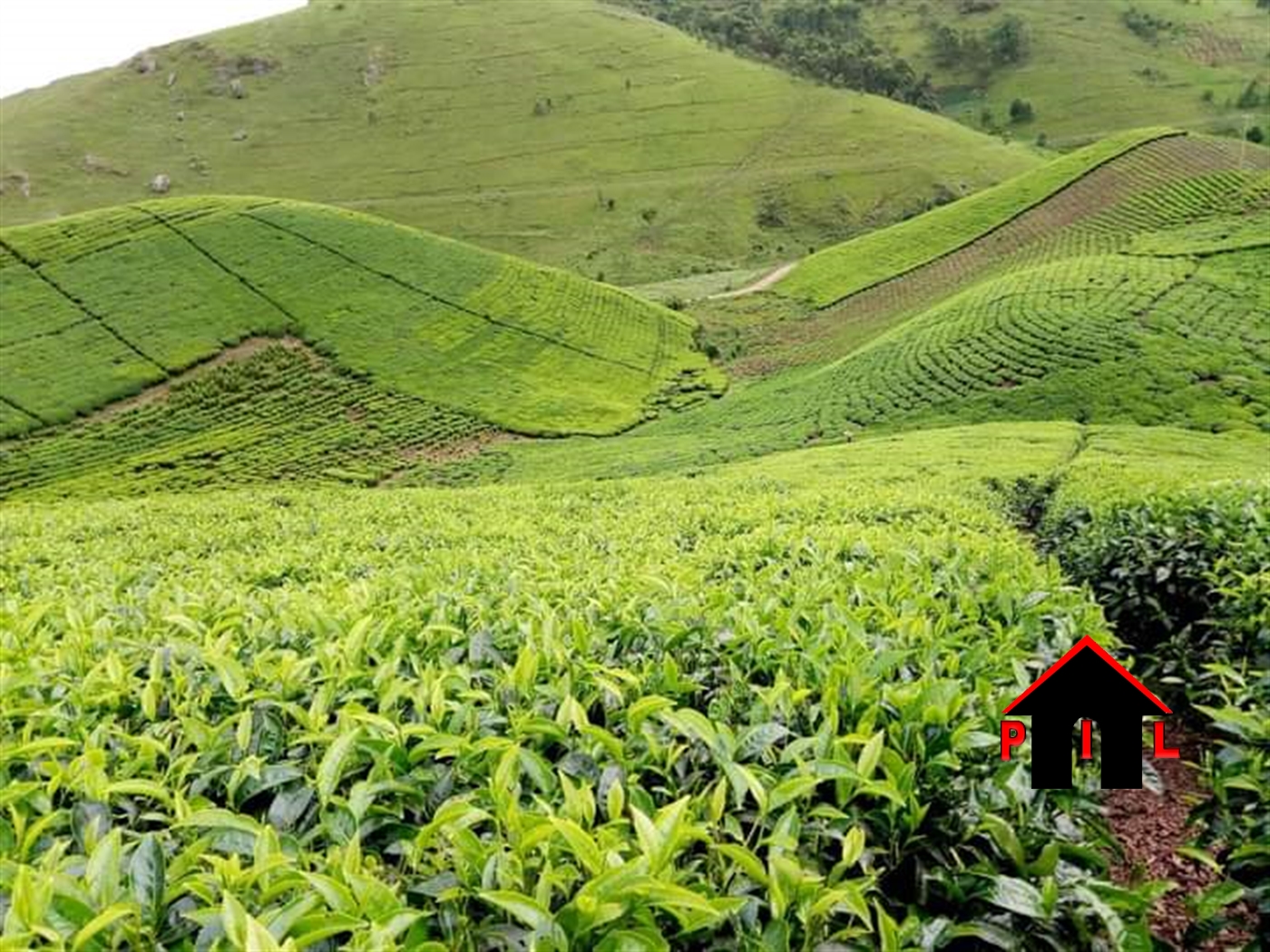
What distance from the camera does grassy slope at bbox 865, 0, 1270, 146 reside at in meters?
132

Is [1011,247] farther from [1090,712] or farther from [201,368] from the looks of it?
[1090,712]

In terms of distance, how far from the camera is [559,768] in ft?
10.1

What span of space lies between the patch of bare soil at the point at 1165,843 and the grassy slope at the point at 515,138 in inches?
3514

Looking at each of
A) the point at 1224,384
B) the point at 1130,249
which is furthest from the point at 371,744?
the point at 1130,249

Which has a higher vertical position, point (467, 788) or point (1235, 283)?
point (467, 788)

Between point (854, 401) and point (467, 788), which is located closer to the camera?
point (467, 788)

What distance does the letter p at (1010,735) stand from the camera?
3281 millimetres

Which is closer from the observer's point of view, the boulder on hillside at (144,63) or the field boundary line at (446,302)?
the field boundary line at (446,302)

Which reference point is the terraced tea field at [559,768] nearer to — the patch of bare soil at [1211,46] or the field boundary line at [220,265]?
the field boundary line at [220,265]

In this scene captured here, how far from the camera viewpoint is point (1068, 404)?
3581cm

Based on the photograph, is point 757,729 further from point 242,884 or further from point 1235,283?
point 1235,283

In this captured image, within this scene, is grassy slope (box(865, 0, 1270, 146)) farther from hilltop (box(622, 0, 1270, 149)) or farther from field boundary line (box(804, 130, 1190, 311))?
field boundary line (box(804, 130, 1190, 311))

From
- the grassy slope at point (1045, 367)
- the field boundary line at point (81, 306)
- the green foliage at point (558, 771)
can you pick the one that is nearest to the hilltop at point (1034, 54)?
the grassy slope at point (1045, 367)

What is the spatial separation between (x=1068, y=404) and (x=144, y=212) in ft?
202
